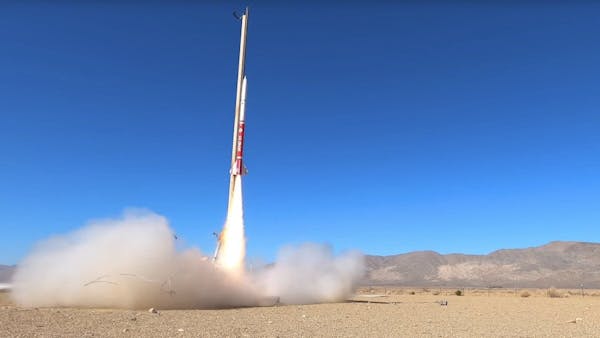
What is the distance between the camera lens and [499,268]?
127812 mm

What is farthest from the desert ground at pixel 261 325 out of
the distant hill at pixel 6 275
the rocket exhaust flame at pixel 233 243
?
the distant hill at pixel 6 275

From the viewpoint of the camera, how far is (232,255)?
26344 mm

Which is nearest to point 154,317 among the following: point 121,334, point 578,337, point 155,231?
point 121,334

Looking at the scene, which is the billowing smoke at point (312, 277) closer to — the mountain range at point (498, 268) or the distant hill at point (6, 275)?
the distant hill at point (6, 275)

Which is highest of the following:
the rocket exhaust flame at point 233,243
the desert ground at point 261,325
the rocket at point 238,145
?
the rocket at point 238,145

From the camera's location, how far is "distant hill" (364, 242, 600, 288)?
112562mm

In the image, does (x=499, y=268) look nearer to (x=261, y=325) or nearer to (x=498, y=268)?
(x=498, y=268)

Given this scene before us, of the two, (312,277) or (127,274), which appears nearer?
(127,274)

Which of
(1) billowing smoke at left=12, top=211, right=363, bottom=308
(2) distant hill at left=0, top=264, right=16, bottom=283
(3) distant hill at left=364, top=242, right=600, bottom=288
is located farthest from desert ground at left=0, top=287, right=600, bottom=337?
(3) distant hill at left=364, top=242, right=600, bottom=288

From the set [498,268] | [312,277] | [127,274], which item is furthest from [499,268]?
[127,274]

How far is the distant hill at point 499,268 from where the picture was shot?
113 m

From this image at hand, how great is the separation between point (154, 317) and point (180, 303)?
494cm

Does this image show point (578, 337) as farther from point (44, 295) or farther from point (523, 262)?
point (523, 262)

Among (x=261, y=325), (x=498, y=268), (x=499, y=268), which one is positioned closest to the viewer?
(x=261, y=325)
